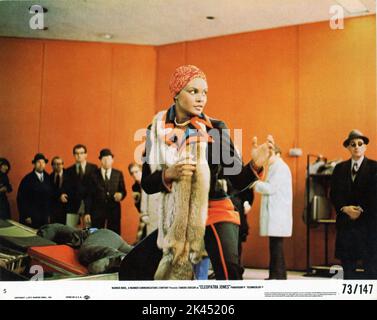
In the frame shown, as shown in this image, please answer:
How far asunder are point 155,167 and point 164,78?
0.73 m

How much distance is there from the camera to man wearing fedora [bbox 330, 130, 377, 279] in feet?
11.6

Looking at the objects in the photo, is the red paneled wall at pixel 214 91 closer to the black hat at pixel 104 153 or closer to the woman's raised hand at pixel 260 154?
the black hat at pixel 104 153

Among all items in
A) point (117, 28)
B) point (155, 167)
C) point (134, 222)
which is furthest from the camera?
point (117, 28)

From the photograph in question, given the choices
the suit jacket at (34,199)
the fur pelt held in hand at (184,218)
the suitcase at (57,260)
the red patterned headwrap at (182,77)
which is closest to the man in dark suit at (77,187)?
the suit jacket at (34,199)

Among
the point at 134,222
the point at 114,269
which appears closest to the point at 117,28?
the point at 134,222

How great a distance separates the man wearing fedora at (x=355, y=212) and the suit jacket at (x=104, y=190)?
5.14 feet

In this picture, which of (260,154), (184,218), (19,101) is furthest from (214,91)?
(19,101)

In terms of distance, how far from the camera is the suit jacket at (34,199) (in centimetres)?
373

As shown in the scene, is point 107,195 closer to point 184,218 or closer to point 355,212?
point 184,218

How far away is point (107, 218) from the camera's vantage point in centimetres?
371

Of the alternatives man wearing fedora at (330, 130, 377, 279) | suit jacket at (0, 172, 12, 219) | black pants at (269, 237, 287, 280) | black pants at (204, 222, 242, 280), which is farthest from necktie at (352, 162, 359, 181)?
suit jacket at (0, 172, 12, 219)

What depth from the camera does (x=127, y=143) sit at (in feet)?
12.2

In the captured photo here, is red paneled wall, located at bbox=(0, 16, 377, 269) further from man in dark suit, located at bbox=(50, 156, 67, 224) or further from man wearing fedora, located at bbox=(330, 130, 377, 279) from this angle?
man wearing fedora, located at bbox=(330, 130, 377, 279)
